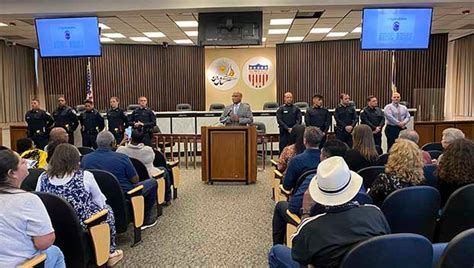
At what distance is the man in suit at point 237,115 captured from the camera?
7.69m

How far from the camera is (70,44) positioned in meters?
7.45

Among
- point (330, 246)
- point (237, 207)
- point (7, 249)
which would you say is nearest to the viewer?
point (330, 246)

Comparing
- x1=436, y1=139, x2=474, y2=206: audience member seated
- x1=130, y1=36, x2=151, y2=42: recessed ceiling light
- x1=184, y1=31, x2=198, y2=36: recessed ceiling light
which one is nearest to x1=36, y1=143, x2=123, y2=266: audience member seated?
x1=436, y1=139, x2=474, y2=206: audience member seated

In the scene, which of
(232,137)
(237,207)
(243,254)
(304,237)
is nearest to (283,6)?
→ (232,137)

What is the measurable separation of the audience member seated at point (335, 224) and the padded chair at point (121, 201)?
94.7 inches

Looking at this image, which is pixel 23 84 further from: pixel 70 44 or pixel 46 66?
pixel 70 44

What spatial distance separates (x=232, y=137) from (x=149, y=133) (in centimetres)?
249

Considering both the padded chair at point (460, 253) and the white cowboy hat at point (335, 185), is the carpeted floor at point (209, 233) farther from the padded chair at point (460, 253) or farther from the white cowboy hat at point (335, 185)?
the padded chair at point (460, 253)

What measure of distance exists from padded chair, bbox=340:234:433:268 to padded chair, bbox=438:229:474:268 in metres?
0.09

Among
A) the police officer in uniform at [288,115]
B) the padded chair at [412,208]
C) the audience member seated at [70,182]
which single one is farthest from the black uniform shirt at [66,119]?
the padded chair at [412,208]

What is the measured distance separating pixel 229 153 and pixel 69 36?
3.44 metres

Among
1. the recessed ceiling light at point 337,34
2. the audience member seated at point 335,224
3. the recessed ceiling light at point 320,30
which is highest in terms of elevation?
the recessed ceiling light at point 337,34

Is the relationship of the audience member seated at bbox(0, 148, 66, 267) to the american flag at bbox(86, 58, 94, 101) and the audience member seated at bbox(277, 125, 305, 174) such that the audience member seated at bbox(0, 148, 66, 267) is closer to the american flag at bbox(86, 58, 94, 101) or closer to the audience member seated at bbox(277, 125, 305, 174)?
the audience member seated at bbox(277, 125, 305, 174)

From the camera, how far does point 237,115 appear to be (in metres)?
7.77
